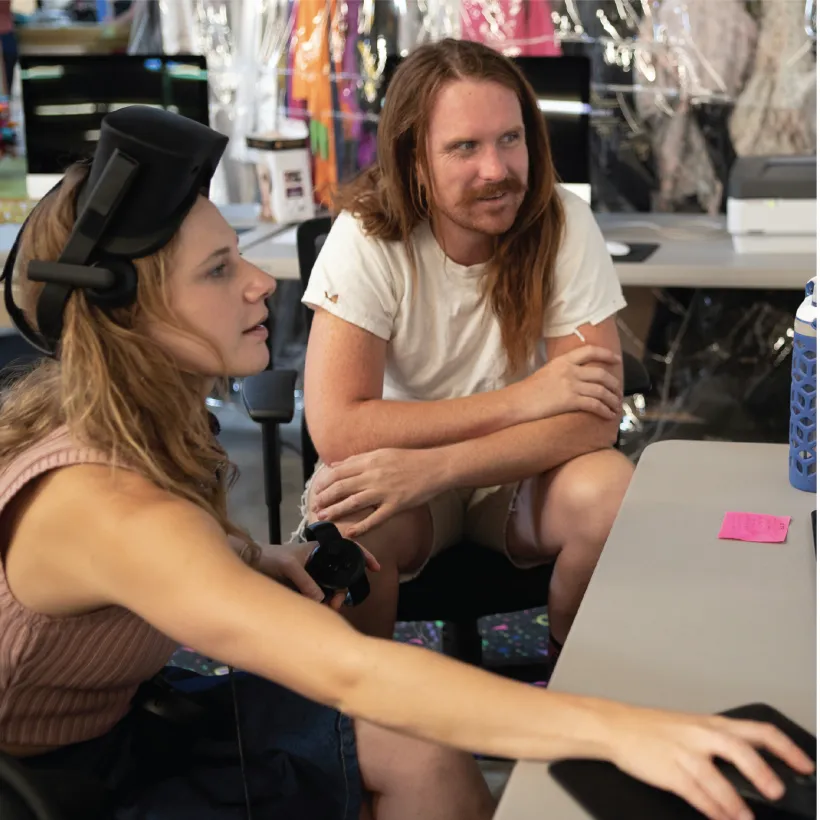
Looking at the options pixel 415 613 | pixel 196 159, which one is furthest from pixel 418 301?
pixel 196 159

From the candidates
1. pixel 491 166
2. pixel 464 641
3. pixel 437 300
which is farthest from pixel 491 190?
pixel 464 641

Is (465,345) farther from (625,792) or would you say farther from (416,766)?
(625,792)

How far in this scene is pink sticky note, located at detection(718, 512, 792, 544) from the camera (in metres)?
1.35

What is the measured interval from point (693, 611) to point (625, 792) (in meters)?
0.34

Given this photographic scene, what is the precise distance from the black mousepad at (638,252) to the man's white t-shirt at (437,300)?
860mm

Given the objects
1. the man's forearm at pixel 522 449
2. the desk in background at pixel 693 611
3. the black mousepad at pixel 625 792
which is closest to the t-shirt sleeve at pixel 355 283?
the man's forearm at pixel 522 449

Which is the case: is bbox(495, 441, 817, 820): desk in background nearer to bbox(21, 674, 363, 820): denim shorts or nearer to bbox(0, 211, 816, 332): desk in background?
bbox(21, 674, 363, 820): denim shorts

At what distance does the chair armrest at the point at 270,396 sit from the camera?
203 centimetres

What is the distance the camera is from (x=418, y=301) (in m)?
2.06

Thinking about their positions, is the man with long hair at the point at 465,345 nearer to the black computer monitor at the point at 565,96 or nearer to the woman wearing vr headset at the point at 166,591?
the woman wearing vr headset at the point at 166,591

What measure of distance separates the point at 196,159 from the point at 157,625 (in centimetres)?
47

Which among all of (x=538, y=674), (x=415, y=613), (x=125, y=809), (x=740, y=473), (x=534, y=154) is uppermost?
(x=534, y=154)

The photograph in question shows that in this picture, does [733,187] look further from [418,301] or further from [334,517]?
[334,517]

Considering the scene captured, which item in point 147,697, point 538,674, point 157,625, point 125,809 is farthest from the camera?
point 538,674
